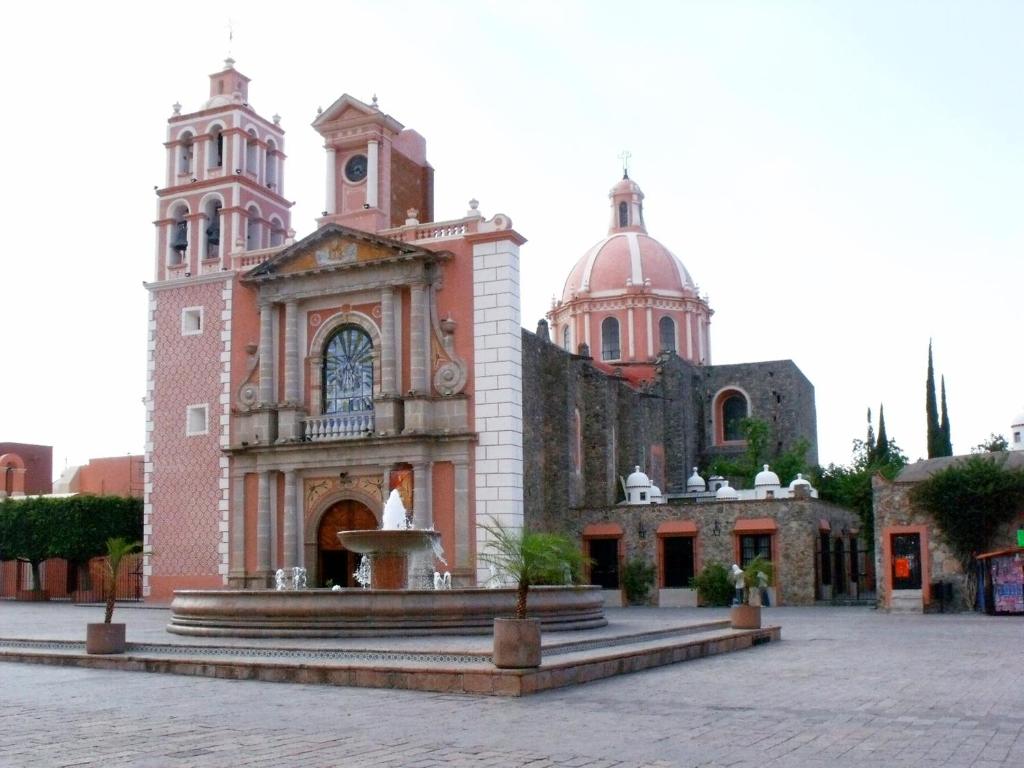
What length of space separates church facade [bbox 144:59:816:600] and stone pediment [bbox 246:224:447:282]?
58 millimetres

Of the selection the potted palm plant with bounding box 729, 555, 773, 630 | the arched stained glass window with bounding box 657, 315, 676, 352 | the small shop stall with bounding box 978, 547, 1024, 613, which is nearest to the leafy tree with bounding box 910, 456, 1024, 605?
the small shop stall with bounding box 978, 547, 1024, 613

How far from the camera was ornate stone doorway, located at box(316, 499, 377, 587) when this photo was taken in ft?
102

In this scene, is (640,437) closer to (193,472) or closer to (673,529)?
(673,529)

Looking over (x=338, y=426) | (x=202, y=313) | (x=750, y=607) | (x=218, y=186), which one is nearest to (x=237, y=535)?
(x=338, y=426)

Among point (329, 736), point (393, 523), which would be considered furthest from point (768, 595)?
point (329, 736)

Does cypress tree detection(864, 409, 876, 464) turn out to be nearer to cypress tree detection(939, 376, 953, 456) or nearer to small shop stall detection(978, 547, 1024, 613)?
cypress tree detection(939, 376, 953, 456)

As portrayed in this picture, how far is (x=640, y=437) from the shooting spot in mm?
41562

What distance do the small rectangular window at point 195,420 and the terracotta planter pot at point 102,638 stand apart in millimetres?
18362

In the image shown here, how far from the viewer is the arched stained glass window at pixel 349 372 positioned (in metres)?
31.8

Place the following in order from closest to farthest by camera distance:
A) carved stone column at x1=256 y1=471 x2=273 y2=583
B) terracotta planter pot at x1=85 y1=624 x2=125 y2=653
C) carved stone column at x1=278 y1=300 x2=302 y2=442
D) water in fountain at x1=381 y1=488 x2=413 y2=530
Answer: terracotta planter pot at x1=85 y1=624 x2=125 y2=653
water in fountain at x1=381 y1=488 x2=413 y2=530
carved stone column at x1=256 y1=471 x2=273 y2=583
carved stone column at x1=278 y1=300 x2=302 y2=442

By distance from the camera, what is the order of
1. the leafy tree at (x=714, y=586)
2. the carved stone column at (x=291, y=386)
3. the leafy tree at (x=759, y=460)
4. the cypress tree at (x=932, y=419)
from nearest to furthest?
the carved stone column at (x=291, y=386), the leafy tree at (x=714, y=586), the leafy tree at (x=759, y=460), the cypress tree at (x=932, y=419)

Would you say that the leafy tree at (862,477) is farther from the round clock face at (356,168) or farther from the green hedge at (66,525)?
the green hedge at (66,525)

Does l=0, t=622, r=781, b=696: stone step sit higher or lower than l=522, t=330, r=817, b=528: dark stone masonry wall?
lower

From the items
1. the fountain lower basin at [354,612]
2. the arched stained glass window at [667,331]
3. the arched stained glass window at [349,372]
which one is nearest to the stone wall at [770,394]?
the arched stained glass window at [667,331]
